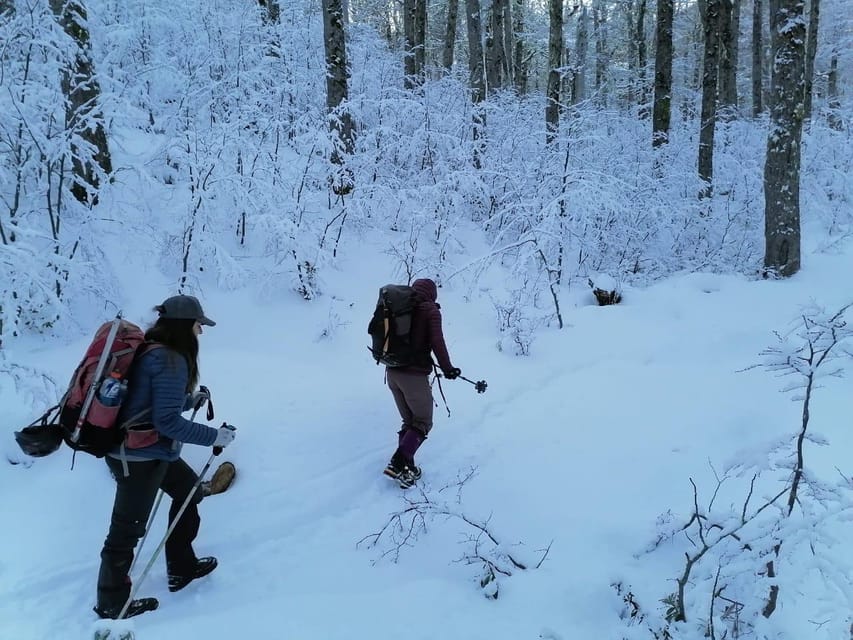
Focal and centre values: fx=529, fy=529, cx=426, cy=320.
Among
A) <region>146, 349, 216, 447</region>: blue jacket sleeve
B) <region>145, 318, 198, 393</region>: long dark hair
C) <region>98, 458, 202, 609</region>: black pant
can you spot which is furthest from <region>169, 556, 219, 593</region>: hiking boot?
<region>145, 318, 198, 393</region>: long dark hair

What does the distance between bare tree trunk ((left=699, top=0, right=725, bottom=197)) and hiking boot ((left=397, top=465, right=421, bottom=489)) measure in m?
8.55

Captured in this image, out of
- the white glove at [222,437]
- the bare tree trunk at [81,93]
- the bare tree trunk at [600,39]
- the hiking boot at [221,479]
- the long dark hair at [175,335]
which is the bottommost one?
the hiking boot at [221,479]

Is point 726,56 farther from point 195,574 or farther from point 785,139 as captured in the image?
point 195,574

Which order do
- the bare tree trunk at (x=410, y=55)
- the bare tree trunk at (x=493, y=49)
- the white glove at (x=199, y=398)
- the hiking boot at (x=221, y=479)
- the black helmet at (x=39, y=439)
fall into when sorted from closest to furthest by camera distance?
the black helmet at (x=39, y=439), the white glove at (x=199, y=398), the hiking boot at (x=221, y=479), the bare tree trunk at (x=410, y=55), the bare tree trunk at (x=493, y=49)

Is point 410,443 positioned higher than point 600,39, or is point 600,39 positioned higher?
point 600,39

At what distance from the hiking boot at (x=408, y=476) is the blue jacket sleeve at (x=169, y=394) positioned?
5.94 feet

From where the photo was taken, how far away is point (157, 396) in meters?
2.99

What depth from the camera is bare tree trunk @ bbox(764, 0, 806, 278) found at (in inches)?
264

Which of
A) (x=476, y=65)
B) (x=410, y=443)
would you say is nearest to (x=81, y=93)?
(x=410, y=443)

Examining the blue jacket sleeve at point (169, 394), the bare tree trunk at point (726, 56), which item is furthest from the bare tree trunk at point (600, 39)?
the blue jacket sleeve at point (169, 394)

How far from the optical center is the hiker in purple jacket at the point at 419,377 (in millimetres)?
4348

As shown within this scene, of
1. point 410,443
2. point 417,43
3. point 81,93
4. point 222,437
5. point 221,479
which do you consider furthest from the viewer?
point 417,43

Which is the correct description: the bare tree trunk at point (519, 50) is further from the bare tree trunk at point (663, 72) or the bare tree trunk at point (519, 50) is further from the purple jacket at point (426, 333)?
the purple jacket at point (426, 333)

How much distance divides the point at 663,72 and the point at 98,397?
12.4m
